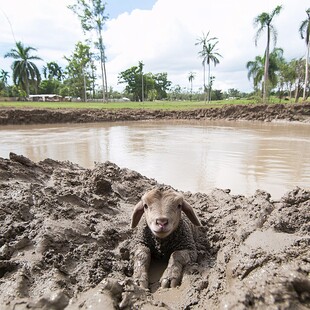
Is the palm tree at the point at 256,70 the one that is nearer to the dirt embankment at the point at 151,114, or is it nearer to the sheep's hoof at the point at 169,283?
the dirt embankment at the point at 151,114

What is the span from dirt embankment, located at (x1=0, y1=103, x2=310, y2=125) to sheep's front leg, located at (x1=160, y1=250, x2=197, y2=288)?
25679 mm

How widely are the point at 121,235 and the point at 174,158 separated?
21.7 ft

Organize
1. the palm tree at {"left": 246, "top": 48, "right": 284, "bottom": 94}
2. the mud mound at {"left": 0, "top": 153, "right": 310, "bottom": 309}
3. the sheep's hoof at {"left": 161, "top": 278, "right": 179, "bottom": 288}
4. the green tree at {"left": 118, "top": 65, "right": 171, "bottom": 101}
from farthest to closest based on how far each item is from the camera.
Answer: the green tree at {"left": 118, "top": 65, "right": 171, "bottom": 101}, the palm tree at {"left": 246, "top": 48, "right": 284, "bottom": 94}, the sheep's hoof at {"left": 161, "top": 278, "right": 179, "bottom": 288}, the mud mound at {"left": 0, "top": 153, "right": 310, "bottom": 309}

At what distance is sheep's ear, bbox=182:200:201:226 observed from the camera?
11.0 ft

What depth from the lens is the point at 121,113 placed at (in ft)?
97.3

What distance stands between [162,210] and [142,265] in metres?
0.55

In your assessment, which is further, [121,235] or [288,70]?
[288,70]

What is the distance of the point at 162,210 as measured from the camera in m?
2.99

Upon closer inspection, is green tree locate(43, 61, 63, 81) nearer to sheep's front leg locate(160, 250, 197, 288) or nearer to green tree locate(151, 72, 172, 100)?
green tree locate(151, 72, 172, 100)

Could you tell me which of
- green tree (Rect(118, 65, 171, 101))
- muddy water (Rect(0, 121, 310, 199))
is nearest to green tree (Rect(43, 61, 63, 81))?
green tree (Rect(118, 65, 171, 101))

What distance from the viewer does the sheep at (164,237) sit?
278 centimetres

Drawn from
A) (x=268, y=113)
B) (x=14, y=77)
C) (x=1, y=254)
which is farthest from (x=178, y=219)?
(x=14, y=77)

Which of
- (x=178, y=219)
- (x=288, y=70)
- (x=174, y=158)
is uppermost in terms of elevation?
(x=288, y=70)

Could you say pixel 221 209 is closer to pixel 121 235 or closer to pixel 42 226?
pixel 121 235
